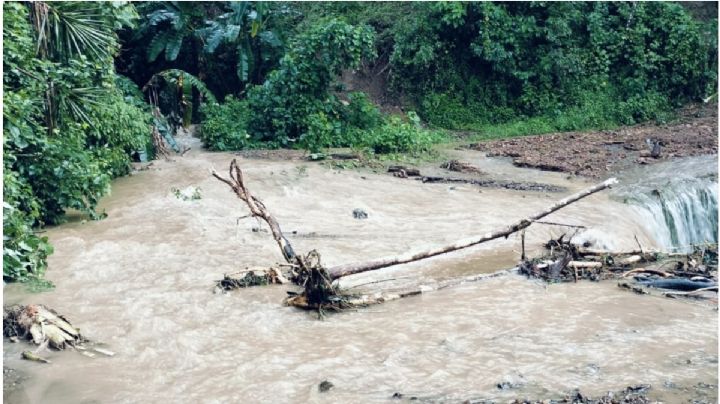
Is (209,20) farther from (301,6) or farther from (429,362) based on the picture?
(429,362)

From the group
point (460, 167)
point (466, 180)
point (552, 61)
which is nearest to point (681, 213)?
point (466, 180)

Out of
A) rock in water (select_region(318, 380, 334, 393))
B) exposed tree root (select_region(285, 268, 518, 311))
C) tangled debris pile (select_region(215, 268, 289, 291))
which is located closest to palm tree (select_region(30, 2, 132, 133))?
tangled debris pile (select_region(215, 268, 289, 291))

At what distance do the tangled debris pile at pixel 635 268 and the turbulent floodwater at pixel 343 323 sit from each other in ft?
0.87

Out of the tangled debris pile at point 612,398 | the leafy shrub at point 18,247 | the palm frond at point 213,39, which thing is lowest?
the tangled debris pile at point 612,398

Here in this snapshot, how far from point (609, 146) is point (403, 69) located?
598 centimetres

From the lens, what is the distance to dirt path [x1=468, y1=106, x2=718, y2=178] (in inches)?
591

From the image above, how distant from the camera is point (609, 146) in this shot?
54.1 feet

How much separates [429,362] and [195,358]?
1908mm

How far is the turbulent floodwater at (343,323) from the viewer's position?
6199 mm

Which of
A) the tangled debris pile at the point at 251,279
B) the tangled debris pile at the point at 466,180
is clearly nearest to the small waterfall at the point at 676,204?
the tangled debris pile at the point at 466,180

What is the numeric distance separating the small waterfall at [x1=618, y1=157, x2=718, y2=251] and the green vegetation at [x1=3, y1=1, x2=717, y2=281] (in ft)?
15.3

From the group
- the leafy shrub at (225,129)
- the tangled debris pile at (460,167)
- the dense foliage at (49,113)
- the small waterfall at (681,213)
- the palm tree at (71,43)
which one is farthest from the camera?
A: the leafy shrub at (225,129)

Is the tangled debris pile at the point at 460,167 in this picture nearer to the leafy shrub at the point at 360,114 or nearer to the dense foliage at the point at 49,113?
the leafy shrub at the point at 360,114

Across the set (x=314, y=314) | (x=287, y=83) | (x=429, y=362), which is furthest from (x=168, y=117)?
(x=429, y=362)
